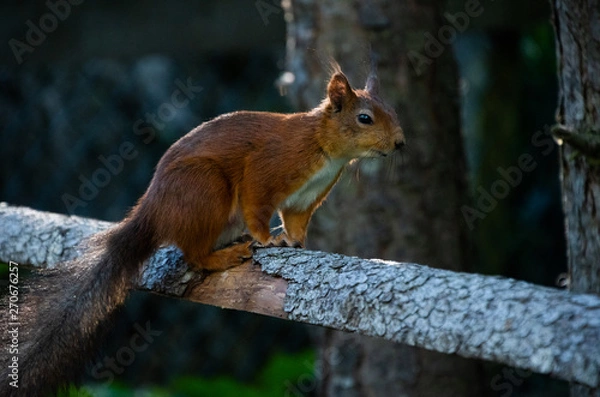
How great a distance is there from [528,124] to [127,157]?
6.73ft

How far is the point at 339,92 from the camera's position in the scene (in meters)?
2.32

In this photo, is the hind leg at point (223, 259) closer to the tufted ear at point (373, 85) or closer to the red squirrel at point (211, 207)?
the red squirrel at point (211, 207)

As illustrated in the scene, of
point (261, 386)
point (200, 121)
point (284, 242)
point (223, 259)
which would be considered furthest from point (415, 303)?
point (200, 121)

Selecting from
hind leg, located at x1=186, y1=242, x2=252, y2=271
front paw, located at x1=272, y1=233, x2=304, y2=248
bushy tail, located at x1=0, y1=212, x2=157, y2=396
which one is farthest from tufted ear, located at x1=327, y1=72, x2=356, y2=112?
bushy tail, located at x1=0, y1=212, x2=157, y2=396

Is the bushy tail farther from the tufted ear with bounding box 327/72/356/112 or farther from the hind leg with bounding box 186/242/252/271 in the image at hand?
the tufted ear with bounding box 327/72/356/112

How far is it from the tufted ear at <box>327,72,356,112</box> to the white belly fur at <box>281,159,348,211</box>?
0.51 feet

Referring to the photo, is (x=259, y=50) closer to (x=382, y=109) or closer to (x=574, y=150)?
(x=382, y=109)

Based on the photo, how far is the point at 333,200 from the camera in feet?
9.93

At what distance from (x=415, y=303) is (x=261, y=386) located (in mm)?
2443

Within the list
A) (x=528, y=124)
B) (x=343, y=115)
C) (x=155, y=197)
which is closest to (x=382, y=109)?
(x=343, y=115)

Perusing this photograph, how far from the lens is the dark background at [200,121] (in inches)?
164

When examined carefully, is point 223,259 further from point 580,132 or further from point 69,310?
point 580,132

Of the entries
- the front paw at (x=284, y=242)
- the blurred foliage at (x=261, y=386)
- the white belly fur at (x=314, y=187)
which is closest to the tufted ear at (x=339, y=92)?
the white belly fur at (x=314, y=187)

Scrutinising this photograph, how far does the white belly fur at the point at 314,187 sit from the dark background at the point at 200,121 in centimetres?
172
